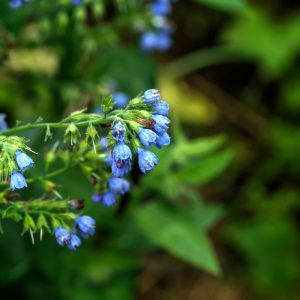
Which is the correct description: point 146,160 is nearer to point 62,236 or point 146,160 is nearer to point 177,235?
point 62,236

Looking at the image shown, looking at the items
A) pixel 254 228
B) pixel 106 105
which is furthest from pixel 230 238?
pixel 106 105

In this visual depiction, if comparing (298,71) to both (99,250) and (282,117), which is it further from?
(99,250)

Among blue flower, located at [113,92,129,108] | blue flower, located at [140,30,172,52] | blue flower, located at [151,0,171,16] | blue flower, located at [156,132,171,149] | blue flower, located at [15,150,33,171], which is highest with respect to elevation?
blue flower, located at [156,132,171,149]

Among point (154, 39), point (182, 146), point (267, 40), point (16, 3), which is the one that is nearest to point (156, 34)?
point (154, 39)

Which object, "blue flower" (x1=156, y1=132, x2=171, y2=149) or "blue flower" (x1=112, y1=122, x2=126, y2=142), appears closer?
"blue flower" (x1=112, y1=122, x2=126, y2=142)

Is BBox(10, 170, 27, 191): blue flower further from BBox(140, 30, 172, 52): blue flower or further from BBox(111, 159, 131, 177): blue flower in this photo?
BBox(140, 30, 172, 52): blue flower

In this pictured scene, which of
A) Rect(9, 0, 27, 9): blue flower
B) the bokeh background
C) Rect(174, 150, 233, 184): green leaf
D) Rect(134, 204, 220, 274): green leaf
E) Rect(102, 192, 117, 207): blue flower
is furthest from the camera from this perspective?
the bokeh background

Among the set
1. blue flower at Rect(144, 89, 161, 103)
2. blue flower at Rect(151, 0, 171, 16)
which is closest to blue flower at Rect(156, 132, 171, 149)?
blue flower at Rect(144, 89, 161, 103)
